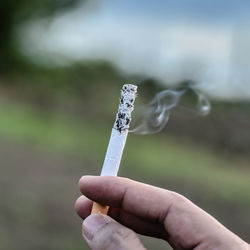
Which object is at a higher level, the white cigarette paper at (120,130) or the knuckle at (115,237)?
the white cigarette paper at (120,130)

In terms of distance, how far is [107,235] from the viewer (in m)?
0.71

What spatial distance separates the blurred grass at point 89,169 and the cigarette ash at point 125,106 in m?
1.47

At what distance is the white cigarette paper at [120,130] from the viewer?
698 mm

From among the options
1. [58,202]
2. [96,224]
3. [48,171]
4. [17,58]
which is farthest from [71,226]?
[17,58]

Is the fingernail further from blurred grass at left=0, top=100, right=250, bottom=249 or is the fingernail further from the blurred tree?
the blurred tree

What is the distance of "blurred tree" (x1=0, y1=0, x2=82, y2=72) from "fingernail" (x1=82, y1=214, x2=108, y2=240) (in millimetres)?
6374

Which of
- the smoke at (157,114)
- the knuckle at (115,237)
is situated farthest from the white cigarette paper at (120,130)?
the smoke at (157,114)

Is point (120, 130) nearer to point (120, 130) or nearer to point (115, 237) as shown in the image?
point (120, 130)

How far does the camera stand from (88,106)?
4.57m

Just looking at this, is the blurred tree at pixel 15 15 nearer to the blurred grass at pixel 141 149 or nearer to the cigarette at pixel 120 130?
the blurred grass at pixel 141 149

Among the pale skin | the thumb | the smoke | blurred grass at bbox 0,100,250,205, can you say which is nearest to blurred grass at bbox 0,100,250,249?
blurred grass at bbox 0,100,250,205

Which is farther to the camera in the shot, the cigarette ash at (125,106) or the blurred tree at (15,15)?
the blurred tree at (15,15)

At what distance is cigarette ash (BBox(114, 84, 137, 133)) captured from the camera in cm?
71

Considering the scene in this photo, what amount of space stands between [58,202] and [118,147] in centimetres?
187
